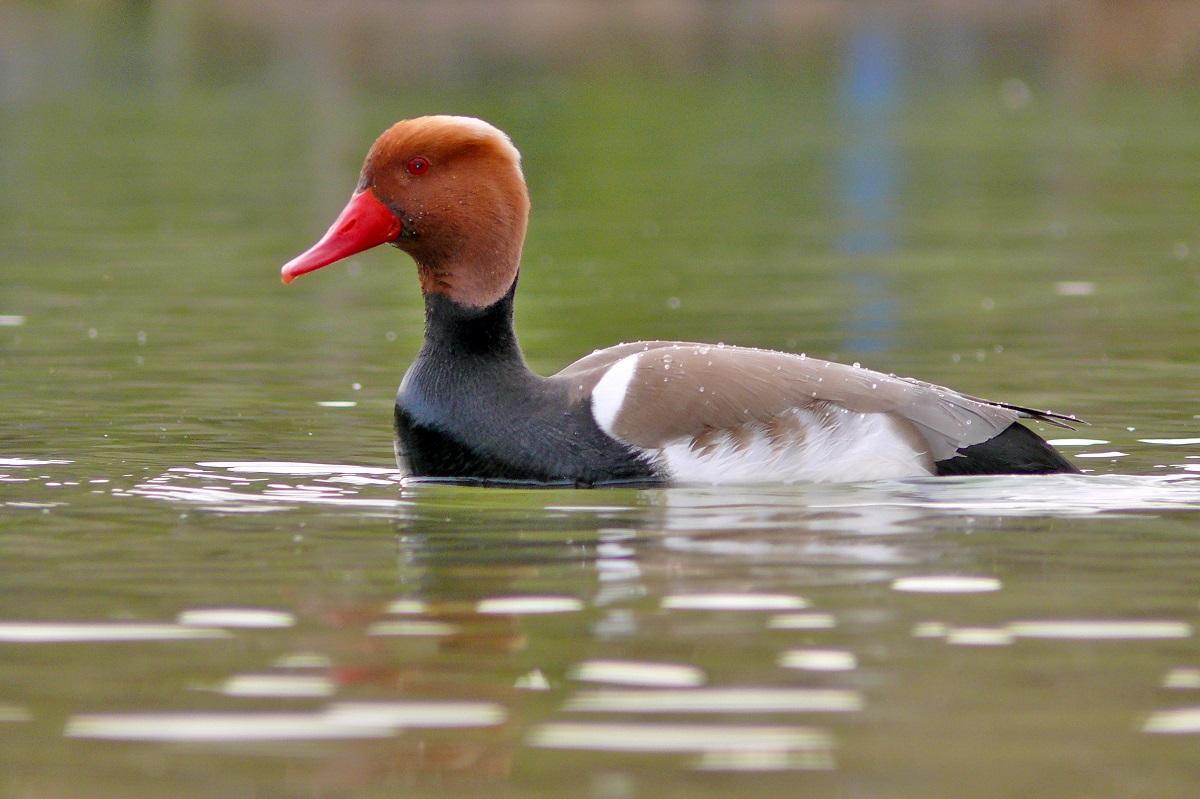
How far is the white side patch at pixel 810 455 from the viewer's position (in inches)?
353

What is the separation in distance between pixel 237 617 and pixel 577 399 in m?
2.54

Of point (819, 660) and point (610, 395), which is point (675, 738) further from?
point (610, 395)

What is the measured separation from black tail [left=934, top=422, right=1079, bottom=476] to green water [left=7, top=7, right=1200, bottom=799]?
132mm

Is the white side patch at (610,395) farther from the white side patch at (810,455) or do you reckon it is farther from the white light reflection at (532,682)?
the white light reflection at (532,682)

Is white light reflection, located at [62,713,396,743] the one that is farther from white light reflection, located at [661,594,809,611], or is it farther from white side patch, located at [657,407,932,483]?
white side patch, located at [657,407,932,483]

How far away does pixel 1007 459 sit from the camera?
9.23 m

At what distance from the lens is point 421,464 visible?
30.3 ft

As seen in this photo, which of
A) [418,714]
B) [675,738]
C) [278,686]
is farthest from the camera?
[278,686]

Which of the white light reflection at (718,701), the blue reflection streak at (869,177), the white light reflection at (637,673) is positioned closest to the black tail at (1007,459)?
the white light reflection at (637,673)

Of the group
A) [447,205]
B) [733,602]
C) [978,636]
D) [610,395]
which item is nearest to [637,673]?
[733,602]

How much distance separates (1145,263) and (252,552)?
40.4 feet

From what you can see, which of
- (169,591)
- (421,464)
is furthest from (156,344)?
(169,591)

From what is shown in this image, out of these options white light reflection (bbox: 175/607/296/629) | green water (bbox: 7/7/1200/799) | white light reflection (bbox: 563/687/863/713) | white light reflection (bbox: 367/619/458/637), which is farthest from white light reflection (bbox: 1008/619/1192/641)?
white light reflection (bbox: 175/607/296/629)

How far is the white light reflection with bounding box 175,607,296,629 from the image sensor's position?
6.74 m
